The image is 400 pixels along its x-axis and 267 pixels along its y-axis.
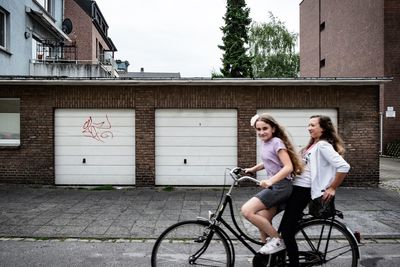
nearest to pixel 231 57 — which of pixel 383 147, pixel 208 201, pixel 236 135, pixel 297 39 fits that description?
pixel 297 39

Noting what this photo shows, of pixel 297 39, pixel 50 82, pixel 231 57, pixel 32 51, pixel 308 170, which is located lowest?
pixel 308 170

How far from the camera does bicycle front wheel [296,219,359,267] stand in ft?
14.6

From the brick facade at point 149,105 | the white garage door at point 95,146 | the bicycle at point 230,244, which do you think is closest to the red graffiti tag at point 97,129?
the white garage door at point 95,146

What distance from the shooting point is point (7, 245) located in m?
6.18

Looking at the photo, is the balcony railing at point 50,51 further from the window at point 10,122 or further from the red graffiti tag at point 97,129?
the red graffiti tag at point 97,129

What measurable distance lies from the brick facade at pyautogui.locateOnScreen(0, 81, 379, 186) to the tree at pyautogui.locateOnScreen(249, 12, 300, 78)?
3232 cm

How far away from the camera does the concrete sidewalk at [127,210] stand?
7043 mm

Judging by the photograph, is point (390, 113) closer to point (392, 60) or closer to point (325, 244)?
point (392, 60)

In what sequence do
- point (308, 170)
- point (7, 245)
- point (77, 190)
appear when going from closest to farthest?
point (308, 170), point (7, 245), point (77, 190)

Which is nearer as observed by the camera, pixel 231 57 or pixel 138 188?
pixel 138 188

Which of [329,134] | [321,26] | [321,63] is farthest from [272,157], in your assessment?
[321,26]

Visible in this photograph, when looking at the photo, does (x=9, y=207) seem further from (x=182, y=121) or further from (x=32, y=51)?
(x=32, y=51)

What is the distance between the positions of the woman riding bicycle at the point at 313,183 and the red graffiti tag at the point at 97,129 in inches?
332

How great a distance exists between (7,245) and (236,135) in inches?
284
